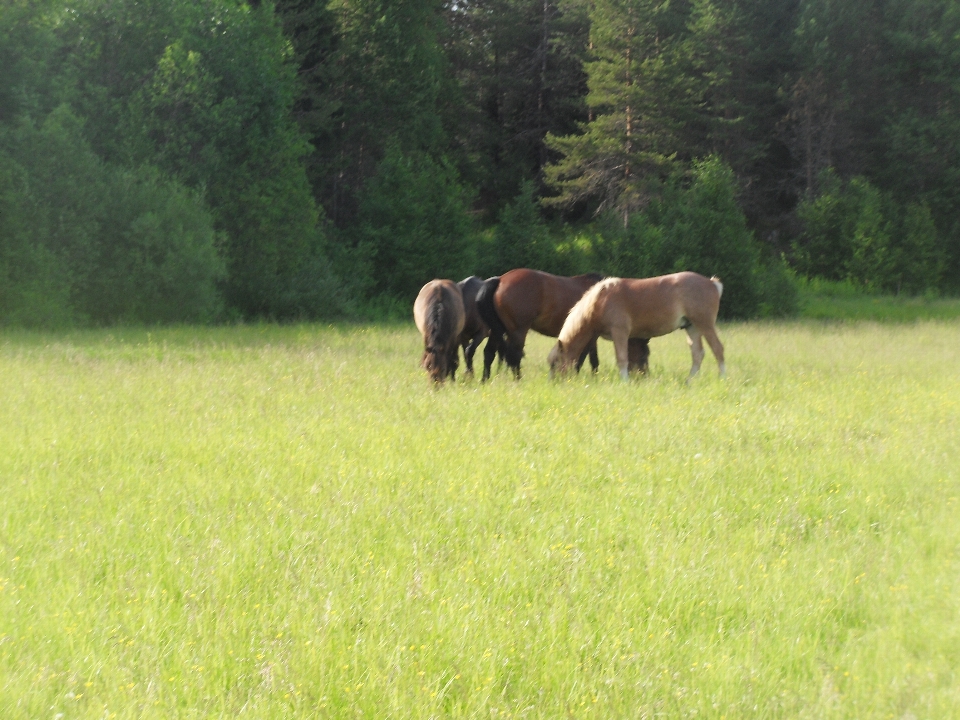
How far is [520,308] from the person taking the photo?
13.2m

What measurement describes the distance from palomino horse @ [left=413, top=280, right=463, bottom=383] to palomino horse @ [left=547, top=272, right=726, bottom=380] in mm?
1262

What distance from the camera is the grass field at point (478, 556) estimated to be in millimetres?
3697

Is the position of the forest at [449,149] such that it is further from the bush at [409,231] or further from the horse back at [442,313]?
the horse back at [442,313]

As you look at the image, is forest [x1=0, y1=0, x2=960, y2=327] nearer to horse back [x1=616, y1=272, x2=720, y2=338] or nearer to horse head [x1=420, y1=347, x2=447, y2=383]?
horse head [x1=420, y1=347, x2=447, y2=383]

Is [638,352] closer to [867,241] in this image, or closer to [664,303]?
[664,303]

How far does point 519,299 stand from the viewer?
13203mm

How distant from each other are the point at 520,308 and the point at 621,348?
1.69m

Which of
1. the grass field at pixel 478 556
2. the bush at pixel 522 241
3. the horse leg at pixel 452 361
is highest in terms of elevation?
the bush at pixel 522 241

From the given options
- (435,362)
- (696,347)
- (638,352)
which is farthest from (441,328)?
(696,347)

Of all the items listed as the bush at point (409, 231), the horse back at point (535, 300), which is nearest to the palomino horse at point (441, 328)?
the horse back at point (535, 300)

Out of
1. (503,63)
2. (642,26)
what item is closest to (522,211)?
(642,26)

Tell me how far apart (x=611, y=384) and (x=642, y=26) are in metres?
28.3

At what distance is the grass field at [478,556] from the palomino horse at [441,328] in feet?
2.59

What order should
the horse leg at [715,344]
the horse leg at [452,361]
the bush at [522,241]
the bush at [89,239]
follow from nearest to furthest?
the horse leg at [452,361] < the horse leg at [715,344] < the bush at [89,239] < the bush at [522,241]
